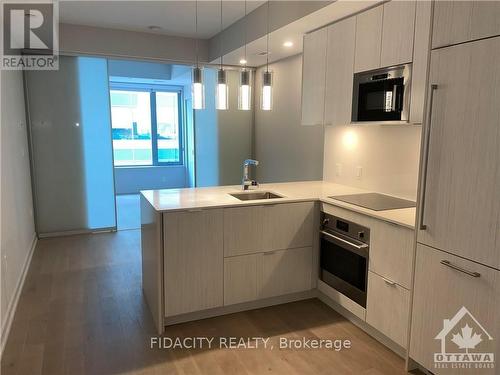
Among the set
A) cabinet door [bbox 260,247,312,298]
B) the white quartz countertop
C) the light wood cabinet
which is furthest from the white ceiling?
the light wood cabinet

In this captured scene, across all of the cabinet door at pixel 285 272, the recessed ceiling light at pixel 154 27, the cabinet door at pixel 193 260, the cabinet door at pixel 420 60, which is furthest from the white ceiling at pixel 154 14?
the cabinet door at pixel 285 272

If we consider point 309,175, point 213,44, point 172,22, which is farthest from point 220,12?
point 309,175

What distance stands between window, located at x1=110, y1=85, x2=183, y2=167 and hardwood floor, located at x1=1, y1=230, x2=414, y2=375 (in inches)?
214

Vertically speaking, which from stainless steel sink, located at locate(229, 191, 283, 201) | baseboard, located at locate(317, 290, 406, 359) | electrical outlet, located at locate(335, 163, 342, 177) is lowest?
baseboard, located at locate(317, 290, 406, 359)

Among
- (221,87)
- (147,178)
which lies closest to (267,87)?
(221,87)

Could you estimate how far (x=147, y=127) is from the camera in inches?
351

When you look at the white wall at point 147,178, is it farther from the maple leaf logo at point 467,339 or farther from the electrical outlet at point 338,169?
the maple leaf logo at point 467,339

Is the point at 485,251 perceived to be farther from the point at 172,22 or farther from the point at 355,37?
the point at 172,22

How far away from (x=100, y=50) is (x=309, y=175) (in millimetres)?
2983

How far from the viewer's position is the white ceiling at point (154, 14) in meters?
3.66

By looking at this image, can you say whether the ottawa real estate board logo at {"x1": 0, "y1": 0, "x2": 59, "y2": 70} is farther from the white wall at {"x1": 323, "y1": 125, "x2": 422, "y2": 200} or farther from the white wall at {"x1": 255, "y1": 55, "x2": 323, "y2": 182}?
the white wall at {"x1": 323, "y1": 125, "x2": 422, "y2": 200}

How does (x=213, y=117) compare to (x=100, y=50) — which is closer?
(x=100, y=50)

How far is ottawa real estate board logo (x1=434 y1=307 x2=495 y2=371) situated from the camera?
1868 mm

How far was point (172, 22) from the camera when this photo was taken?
4.28 meters
